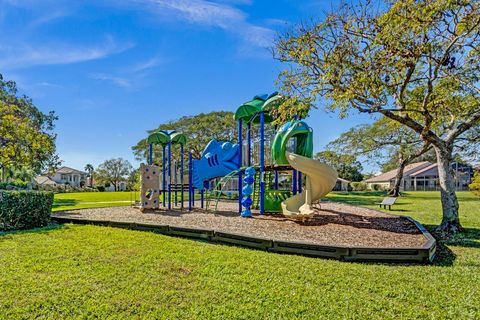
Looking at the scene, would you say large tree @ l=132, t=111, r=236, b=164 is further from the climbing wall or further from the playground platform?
the playground platform

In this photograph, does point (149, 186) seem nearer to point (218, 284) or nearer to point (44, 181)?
point (218, 284)

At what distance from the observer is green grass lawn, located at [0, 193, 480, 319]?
11.5 ft

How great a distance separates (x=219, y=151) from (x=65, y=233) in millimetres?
6556

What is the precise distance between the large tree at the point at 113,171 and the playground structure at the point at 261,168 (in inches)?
2256

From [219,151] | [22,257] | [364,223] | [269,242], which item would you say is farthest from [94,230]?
[364,223]

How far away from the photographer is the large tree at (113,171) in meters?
66.8

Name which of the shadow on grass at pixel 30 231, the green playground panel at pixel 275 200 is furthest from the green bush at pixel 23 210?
the green playground panel at pixel 275 200

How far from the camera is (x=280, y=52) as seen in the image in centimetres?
937

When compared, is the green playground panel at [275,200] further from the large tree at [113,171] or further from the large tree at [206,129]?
the large tree at [113,171]

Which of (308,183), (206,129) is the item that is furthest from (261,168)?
(206,129)

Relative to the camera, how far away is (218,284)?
4.28 metres

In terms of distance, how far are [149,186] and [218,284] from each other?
32.3ft

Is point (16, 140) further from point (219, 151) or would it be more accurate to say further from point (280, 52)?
point (280, 52)

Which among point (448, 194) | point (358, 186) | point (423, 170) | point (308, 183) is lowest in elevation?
point (358, 186)
